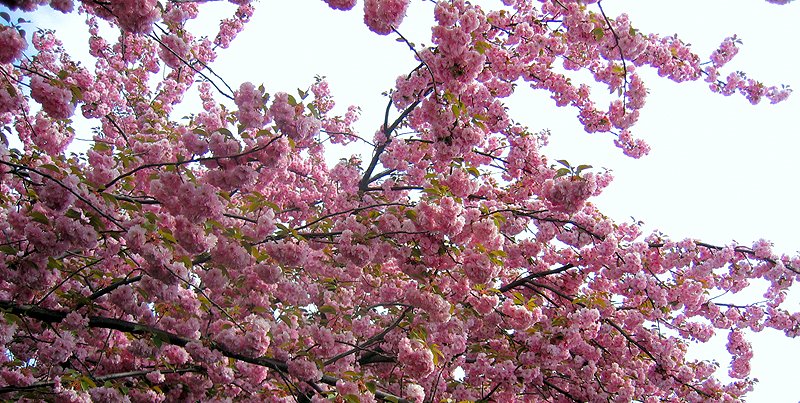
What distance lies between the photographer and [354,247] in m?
4.69

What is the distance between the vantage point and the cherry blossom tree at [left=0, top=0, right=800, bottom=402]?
12.7ft

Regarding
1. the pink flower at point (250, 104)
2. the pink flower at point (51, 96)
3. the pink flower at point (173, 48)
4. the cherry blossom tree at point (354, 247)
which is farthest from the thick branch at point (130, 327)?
the pink flower at point (173, 48)

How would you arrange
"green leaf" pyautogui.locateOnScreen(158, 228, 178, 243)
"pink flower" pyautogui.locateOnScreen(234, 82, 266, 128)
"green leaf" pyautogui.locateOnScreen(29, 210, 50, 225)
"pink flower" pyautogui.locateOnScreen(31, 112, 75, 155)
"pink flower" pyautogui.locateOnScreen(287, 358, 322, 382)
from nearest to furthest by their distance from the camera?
Answer: "green leaf" pyautogui.locateOnScreen(29, 210, 50, 225)
"green leaf" pyautogui.locateOnScreen(158, 228, 178, 243)
"pink flower" pyautogui.locateOnScreen(234, 82, 266, 128)
"pink flower" pyautogui.locateOnScreen(287, 358, 322, 382)
"pink flower" pyautogui.locateOnScreen(31, 112, 75, 155)

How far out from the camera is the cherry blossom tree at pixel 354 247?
387 centimetres

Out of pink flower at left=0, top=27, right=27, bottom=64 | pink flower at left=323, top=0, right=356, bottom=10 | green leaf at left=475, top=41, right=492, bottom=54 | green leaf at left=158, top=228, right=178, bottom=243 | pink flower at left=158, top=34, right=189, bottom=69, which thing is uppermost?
pink flower at left=158, top=34, right=189, bottom=69

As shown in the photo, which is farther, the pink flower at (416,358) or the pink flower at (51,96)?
the pink flower at (416,358)

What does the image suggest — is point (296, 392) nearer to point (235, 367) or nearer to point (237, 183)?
point (235, 367)

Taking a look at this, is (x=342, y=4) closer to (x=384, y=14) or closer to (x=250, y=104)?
(x=384, y=14)

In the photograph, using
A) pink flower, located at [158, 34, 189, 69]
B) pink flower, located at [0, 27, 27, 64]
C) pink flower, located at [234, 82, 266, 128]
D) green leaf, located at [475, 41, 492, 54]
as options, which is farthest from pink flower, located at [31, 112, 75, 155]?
green leaf, located at [475, 41, 492, 54]

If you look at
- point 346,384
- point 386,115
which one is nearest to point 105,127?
point 386,115

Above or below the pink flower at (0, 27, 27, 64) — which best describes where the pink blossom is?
below

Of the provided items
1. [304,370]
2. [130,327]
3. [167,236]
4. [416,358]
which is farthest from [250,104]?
[416,358]

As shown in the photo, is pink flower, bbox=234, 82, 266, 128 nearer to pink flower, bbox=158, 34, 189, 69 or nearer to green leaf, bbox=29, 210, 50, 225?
pink flower, bbox=158, 34, 189, 69

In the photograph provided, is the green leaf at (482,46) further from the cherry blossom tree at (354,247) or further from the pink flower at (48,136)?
the pink flower at (48,136)
